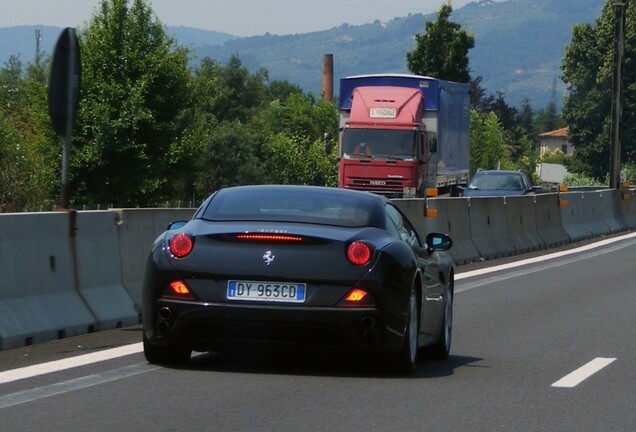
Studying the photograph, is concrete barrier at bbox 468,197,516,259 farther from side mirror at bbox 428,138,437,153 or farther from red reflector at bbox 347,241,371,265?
red reflector at bbox 347,241,371,265

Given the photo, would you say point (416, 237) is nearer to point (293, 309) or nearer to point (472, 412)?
point (293, 309)

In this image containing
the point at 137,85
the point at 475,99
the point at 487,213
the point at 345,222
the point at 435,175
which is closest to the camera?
the point at 345,222

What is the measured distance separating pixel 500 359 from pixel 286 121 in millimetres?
146144

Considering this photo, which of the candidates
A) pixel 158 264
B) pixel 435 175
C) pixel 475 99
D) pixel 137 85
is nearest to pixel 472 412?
pixel 158 264

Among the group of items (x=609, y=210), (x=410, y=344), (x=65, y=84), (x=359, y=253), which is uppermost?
(x=65, y=84)

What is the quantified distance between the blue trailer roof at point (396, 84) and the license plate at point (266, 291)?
2923 cm

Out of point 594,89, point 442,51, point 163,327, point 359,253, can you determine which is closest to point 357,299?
point 359,253

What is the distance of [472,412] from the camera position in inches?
324

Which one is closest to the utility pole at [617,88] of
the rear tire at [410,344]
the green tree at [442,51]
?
the green tree at [442,51]

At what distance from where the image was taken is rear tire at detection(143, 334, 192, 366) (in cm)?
970

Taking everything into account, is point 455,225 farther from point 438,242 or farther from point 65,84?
point 438,242

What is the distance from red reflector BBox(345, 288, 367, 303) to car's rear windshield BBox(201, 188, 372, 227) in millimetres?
621

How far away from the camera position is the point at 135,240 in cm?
1314

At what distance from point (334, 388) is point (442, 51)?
73141 mm
